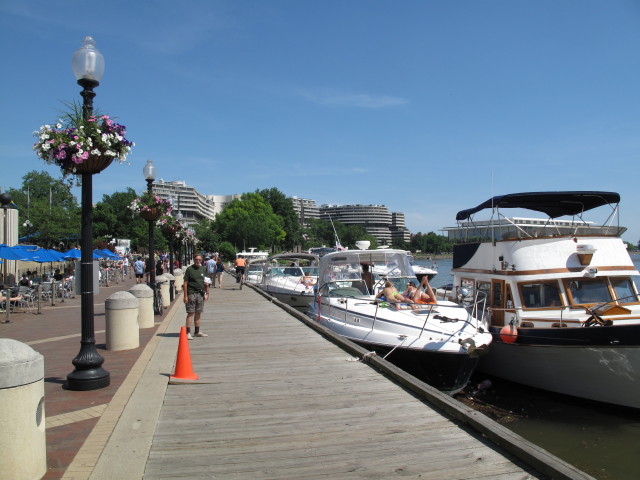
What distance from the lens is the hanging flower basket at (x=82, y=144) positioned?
741 cm

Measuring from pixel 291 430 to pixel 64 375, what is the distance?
4491 mm

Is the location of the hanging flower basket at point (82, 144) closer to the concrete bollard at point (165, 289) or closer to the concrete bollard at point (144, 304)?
the concrete bollard at point (144, 304)

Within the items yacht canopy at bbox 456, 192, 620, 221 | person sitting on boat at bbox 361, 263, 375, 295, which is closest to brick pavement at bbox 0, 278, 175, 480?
person sitting on boat at bbox 361, 263, 375, 295

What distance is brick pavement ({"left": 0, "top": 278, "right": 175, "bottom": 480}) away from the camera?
5.21 m

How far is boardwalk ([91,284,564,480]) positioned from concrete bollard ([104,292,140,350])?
131 cm

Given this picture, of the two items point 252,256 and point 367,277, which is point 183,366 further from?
point 252,256

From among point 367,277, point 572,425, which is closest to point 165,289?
point 367,277

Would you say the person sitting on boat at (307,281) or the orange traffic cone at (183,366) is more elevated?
the person sitting on boat at (307,281)

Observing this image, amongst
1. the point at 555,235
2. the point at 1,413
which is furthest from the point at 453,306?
the point at 1,413

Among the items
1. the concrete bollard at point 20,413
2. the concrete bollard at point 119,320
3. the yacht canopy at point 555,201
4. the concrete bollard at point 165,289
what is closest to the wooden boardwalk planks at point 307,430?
the concrete bollard at point 20,413

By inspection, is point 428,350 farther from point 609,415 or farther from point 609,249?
point 609,249

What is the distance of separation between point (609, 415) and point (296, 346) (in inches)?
248

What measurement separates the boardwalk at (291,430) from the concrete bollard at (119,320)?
1314 mm

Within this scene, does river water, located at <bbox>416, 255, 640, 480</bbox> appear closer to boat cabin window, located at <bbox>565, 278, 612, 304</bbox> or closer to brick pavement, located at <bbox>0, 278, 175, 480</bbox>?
boat cabin window, located at <bbox>565, 278, 612, 304</bbox>
